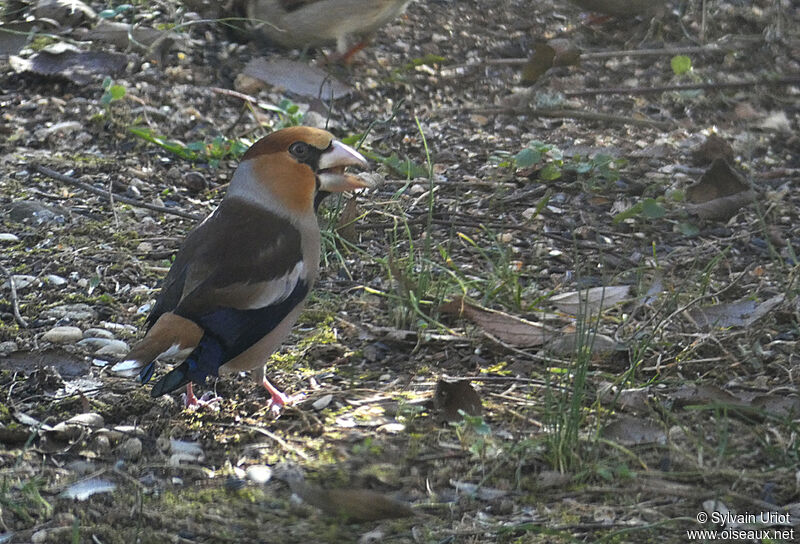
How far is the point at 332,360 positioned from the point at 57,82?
2682 mm

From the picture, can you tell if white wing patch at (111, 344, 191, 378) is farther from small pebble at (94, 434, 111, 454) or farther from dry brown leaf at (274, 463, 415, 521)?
dry brown leaf at (274, 463, 415, 521)

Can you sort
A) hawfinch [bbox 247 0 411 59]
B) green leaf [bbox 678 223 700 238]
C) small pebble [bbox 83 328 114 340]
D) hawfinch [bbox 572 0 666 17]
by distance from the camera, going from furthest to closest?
hawfinch [bbox 572 0 666 17] → hawfinch [bbox 247 0 411 59] → green leaf [bbox 678 223 700 238] → small pebble [bbox 83 328 114 340]

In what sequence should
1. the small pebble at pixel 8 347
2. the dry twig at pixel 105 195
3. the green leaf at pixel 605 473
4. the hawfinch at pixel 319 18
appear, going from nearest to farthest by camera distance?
1. the green leaf at pixel 605 473
2. the small pebble at pixel 8 347
3. the dry twig at pixel 105 195
4. the hawfinch at pixel 319 18

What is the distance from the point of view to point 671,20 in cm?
638

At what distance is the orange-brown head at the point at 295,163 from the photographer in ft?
11.2

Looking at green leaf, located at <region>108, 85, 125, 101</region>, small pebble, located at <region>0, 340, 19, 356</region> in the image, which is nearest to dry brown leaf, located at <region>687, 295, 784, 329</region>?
small pebble, located at <region>0, 340, 19, 356</region>

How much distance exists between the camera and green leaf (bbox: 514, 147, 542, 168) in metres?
4.66

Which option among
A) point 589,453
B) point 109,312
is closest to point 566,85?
point 109,312

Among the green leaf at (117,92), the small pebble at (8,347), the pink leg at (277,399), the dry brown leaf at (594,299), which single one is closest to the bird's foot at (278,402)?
the pink leg at (277,399)

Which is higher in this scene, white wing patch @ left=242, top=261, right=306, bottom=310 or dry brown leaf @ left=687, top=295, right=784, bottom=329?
white wing patch @ left=242, top=261, right=306, bottom=310

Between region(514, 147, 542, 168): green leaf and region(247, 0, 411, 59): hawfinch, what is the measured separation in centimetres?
164

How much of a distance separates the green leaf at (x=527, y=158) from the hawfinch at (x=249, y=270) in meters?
1.30

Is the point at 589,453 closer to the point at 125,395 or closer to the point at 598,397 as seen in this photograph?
the point at 598,397

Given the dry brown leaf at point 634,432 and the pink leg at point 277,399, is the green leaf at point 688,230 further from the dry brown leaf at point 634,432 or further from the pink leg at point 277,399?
the pink leg at point 277,399
